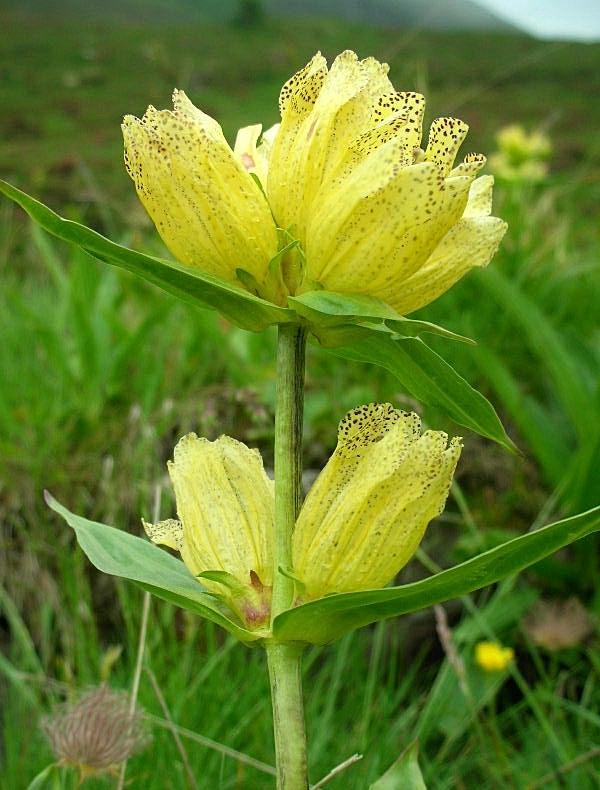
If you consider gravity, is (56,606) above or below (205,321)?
below

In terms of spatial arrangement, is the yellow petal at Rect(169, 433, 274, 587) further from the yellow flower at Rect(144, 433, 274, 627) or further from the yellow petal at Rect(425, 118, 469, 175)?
the yellow petal at Rect(425, 118, 469, 175)

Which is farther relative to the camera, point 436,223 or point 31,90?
point 31,90

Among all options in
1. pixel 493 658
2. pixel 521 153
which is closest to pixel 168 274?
pixel 493 658

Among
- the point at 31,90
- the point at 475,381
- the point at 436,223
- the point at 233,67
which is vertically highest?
the point at 31,90

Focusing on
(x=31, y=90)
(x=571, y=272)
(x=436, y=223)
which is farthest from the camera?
(x=31, y=90)

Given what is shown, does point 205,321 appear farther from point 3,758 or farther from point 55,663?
point 3,758

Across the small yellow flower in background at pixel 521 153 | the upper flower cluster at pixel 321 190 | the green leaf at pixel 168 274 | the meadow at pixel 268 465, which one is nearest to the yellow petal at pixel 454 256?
the upper flower cluster at pixel 321 190

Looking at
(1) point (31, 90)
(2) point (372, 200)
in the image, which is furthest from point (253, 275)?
(1) point (31, 90)
